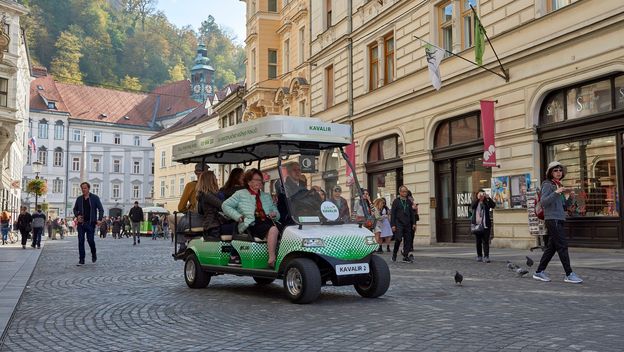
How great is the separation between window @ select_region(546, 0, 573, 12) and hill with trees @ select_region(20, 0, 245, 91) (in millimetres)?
86323

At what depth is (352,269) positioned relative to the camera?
27.9ft

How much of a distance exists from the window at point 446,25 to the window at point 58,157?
225ft

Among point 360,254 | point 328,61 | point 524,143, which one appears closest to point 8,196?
point 328,61

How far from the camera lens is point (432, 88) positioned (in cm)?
2336

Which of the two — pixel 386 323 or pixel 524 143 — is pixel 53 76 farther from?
pixel 386 323

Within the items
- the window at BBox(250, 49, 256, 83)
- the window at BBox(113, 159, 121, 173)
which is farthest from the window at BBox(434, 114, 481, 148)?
A: the window at BBox(113, 159, 121, 173)

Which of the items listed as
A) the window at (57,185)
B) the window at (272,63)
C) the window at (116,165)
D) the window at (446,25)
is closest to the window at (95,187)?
the window at (116,165)

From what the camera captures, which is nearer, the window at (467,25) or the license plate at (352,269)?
the license plate at (352,269)

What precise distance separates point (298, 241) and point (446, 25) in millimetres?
16748

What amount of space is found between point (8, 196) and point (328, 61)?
32090 millimetres

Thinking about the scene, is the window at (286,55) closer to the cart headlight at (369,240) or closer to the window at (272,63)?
the window at (272,63)

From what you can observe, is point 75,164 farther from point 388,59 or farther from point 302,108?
point 388,59

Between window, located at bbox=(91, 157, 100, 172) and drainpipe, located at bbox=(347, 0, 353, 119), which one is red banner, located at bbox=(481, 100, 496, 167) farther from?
window, located at bbox=(91, 157, 100, 172)

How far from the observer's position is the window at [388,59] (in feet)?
88.2
